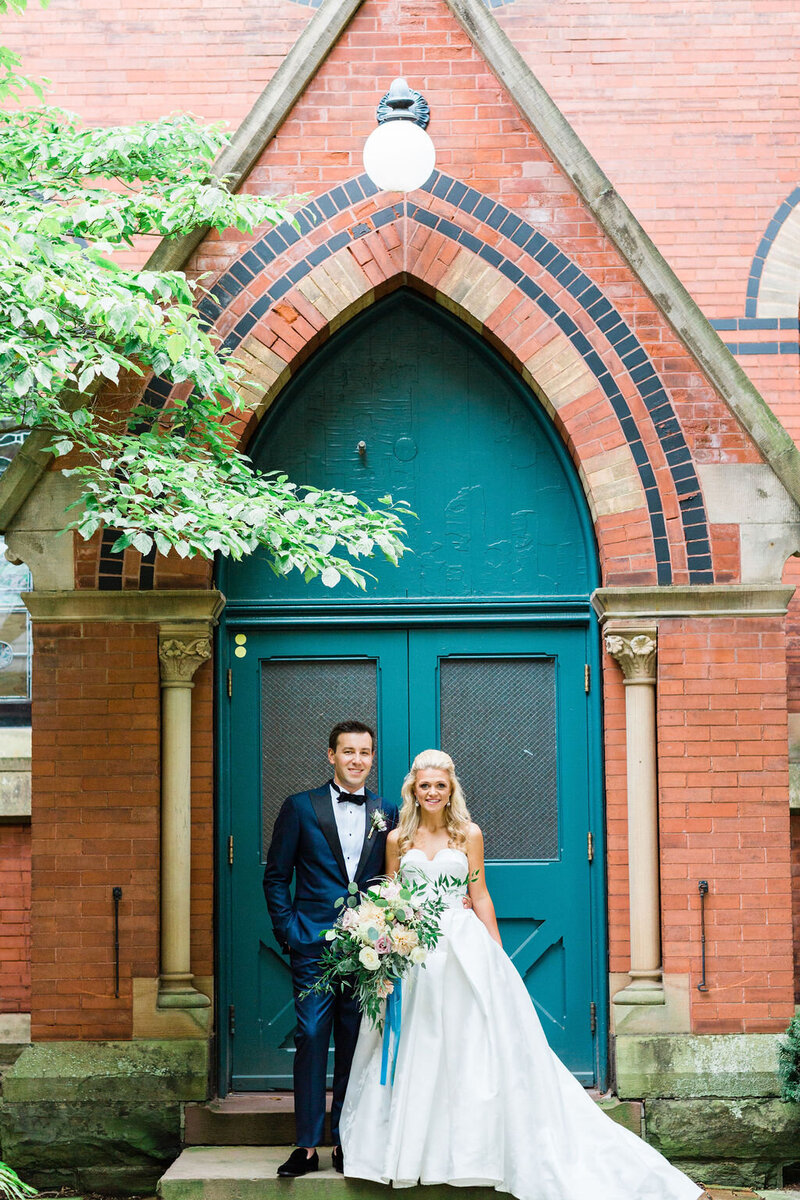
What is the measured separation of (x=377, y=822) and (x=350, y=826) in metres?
0.28

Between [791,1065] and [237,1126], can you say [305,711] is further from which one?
[791,1065]

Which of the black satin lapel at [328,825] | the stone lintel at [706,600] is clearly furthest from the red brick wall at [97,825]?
the stone lintel at [706,600]

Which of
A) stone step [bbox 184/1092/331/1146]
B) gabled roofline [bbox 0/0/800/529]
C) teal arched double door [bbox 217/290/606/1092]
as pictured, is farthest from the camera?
teal arched double door [bbox 217/290/606/1092]

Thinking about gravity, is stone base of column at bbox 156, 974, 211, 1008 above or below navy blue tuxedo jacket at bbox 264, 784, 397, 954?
below

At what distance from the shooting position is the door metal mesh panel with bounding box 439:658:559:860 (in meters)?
7.12

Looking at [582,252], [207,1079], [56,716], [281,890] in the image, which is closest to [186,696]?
[56,716]

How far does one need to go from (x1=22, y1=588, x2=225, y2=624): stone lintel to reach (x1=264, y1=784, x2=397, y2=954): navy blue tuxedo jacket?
1246 mm

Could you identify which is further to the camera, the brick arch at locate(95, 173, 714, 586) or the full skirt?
the brick arch at locate(95, 173, 714, 586)

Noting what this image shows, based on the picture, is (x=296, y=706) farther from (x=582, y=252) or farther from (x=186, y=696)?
(x=582, y=252)

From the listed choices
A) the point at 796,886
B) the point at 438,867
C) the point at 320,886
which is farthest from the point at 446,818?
the point at 796,886

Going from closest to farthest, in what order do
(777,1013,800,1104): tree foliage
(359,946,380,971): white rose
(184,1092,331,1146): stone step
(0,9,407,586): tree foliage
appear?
(0,9,407,586): tree foliage, (359,946,380,971): white rose, (777,1013,800,1104): tree foliage, (184,1092,331,1146): stone step

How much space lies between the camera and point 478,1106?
5594 mm

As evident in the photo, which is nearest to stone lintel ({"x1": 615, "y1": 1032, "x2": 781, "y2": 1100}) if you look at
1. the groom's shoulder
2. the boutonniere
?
the boutonniere

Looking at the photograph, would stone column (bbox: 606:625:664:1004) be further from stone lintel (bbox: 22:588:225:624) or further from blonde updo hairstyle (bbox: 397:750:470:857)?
stone lintel (bbox: 22:588:225:624)
